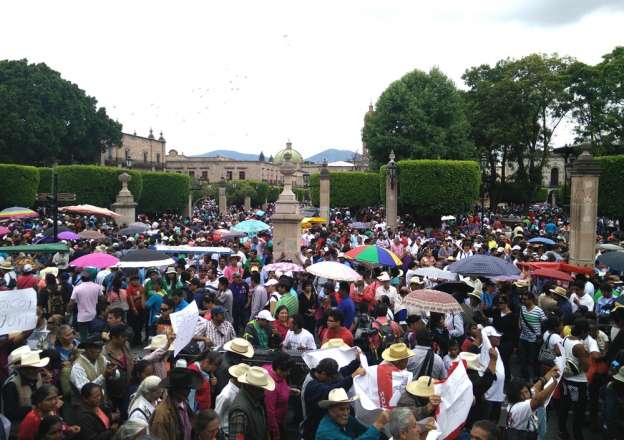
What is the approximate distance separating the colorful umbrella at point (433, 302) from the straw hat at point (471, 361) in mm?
1188

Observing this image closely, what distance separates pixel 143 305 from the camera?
1091cm

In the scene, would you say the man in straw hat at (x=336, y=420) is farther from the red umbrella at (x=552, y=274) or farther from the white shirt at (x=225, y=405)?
the red umbrella at (x=552, y=274)

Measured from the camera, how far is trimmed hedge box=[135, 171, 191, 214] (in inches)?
1793

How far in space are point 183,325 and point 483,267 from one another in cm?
637

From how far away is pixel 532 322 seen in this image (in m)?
9.22

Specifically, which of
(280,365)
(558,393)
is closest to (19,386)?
(280,365)

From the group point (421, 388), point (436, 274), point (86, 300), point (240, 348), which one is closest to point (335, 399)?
point (421, 388)

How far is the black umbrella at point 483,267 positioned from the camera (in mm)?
10695

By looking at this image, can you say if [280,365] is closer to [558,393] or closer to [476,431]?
[476,431]

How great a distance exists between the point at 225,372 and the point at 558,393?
4.47 m

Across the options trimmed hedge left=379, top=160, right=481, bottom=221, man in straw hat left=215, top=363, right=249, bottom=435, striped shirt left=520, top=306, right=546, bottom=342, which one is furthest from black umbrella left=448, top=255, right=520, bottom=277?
trimmed hedge left=379, top=160, right=481, bottom=221

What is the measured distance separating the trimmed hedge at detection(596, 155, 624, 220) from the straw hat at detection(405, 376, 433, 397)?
1032 inches

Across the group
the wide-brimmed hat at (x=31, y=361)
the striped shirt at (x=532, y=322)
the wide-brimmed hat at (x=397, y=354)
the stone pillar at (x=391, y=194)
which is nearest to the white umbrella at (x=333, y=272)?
the striped shirt at (x=532, y=322)

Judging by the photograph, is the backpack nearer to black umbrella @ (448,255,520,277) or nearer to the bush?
black umbrella @ (448,255,520,277)
